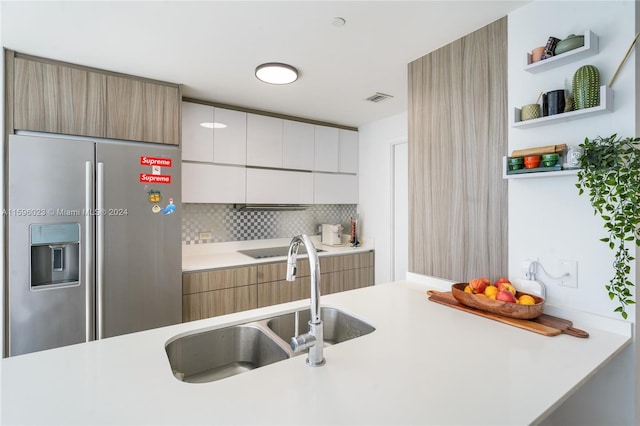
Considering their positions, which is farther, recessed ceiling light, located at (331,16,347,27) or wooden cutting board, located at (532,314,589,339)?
recessed ceiling light, located at (331,16,347,27)

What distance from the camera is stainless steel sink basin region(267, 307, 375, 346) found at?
4.66 feet

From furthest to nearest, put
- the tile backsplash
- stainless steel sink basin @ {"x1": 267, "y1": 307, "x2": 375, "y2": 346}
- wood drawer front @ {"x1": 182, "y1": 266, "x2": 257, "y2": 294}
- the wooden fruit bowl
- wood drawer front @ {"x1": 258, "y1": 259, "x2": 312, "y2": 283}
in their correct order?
the tile backsplash < wood drawer front @ {"x1": 258, "y1": 259, "x2": 312, "y2": 283} < wood drawer front @ {"x1": 182, "y1": 266, "x2": 257, "y2": 294} < stainless steel sink basin @ {"x1": 267, "y1": 307, "x2": 375, "y2": 346} < the wooden fruit bowl

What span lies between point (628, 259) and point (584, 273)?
212 mm

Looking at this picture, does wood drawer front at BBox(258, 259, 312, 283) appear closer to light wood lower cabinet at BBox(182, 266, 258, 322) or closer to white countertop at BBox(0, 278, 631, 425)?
light wood lower cabinet at BBox(182, 266, 258, 322)

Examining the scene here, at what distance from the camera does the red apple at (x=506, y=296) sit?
1378 millimetres

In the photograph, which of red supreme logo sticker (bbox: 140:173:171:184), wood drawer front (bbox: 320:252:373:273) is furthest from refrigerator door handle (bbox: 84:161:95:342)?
wood drawer front (bbox: 320:252:373:273)

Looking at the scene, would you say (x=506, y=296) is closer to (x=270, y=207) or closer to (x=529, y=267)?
(x=529, y=267)

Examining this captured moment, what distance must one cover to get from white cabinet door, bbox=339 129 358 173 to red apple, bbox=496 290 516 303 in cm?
262

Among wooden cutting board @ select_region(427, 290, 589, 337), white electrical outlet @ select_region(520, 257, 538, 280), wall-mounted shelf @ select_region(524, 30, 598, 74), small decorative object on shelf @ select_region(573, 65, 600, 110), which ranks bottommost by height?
wooden cutting board @ select_region(427, 290, 589, 337)

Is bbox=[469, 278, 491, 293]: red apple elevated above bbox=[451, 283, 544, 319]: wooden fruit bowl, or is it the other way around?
bbox=[469, 278, 491, 293]: red apple

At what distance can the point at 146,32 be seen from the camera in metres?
1.78

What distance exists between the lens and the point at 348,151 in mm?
3879

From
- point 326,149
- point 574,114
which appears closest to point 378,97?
point 326,149

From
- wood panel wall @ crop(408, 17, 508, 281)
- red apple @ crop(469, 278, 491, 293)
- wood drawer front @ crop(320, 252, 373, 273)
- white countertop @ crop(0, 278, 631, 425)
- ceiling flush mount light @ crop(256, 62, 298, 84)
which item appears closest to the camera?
white countertop @ crop(0, 278, 631, 425)
